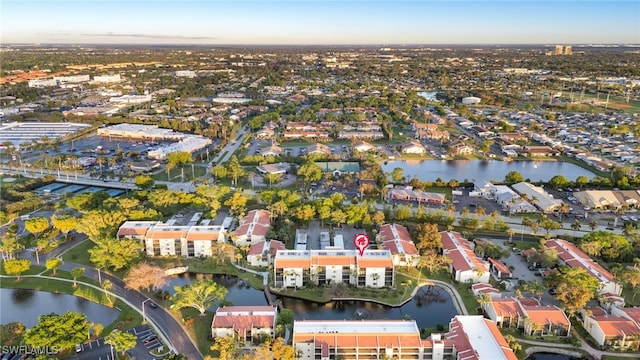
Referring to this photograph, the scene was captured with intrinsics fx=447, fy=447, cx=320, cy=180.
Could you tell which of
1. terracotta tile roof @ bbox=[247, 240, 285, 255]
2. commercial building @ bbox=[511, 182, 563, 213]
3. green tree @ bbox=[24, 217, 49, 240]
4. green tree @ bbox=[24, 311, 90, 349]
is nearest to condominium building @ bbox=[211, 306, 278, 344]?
green tree @ bbox=[24, 311, 90, 349]

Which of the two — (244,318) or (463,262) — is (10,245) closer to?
(244,318)

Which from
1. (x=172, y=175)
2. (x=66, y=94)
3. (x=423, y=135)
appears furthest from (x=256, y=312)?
(x=66, y=94)

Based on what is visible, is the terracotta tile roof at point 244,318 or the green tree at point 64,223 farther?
the green tree at point 64,223

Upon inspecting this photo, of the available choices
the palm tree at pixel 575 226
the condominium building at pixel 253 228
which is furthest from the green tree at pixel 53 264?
the palm tree at pixel 575 226

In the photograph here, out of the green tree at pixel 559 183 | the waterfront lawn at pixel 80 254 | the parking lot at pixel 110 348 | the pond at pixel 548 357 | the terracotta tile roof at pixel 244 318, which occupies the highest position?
the green tree at pixel 559 183

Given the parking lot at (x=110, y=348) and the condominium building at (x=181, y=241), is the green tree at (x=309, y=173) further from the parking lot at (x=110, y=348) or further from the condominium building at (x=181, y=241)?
the parking lot at (x=110, y=348)

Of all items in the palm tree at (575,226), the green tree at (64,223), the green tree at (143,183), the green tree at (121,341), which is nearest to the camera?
the green tree at (121,341)

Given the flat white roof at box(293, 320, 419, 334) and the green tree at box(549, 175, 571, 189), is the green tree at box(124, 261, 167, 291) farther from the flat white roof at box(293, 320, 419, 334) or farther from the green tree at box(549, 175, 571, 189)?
the green tree at box(549, 175, 571, 189)
